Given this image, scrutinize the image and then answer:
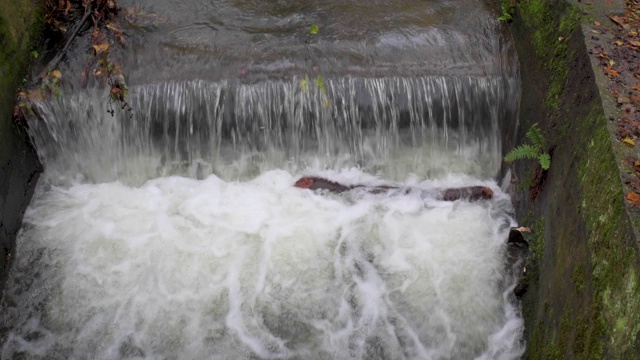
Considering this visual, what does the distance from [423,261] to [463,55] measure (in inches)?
94.1

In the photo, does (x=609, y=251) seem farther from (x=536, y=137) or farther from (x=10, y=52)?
(x=10, y=52)

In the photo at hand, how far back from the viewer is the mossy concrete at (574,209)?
3.60 metres

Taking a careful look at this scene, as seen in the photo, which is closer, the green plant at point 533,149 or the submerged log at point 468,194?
the green plant at point 533,149

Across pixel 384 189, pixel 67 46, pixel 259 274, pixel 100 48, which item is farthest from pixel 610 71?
pixel 67 46

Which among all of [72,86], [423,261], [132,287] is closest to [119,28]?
[72,86]

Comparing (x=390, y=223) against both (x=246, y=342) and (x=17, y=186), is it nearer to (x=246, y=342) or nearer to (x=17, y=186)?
(x=246, y=342)

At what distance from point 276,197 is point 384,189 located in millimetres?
1116

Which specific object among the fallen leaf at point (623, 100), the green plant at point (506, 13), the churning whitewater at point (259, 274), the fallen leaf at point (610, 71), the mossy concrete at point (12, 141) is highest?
the fallen leaf at point (610, 71)

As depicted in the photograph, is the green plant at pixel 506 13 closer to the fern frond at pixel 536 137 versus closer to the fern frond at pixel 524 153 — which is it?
the fern frond at pixel 536 137

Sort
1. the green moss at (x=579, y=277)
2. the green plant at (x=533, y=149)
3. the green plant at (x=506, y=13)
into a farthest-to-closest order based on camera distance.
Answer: the green plant at (x=506, y=13)
the green plant at (x=533, y=149)
the green moss at (x=579, y=277)

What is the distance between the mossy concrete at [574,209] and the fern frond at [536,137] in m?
0.06

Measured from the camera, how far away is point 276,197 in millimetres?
5961

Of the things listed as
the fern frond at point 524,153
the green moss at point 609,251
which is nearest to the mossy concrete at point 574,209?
the green moss at point 609,251

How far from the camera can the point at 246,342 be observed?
481 cm
